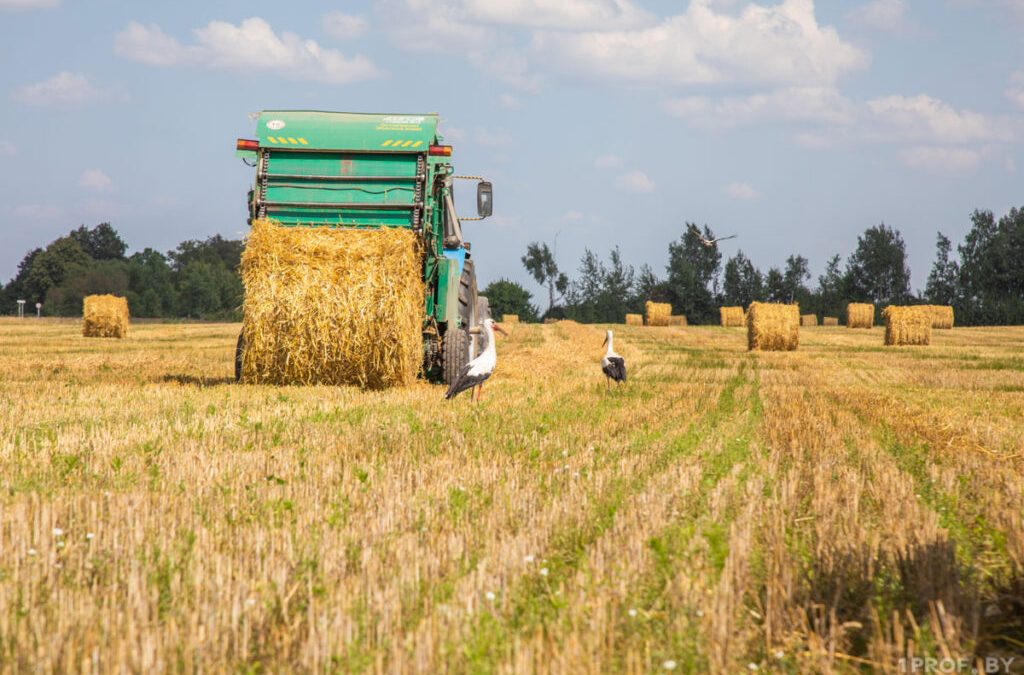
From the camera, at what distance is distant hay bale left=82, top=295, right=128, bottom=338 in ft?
112

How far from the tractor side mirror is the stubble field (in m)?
5.60

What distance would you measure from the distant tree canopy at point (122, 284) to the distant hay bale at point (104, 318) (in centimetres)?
6968

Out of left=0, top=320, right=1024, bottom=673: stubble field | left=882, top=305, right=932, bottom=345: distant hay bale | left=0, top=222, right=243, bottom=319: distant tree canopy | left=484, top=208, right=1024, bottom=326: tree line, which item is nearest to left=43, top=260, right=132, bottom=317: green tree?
left=0, top=222, right=243, bottom=319: distant tree canopy

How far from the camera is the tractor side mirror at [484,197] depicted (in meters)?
15.8

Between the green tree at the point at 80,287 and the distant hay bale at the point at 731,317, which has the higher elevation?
the green tree at the point at 80,287

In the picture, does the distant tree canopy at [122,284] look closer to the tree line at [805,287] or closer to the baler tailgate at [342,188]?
the tree line at [805,287]

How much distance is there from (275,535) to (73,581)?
0.97 meters

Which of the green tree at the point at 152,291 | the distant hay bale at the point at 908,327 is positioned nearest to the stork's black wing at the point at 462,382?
the distant hay bale at the point at 908,327

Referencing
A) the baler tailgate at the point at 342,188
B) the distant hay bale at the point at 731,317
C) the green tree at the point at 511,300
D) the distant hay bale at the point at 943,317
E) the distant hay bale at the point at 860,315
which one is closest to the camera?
the baler tailgate at the point at 342,188

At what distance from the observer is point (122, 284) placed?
116750 mm

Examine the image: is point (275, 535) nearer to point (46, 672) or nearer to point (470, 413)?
point (46, 672)

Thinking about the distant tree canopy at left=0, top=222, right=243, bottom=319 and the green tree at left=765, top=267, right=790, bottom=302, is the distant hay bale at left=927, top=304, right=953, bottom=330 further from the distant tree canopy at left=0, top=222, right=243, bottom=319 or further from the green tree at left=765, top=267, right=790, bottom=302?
the distant tree canopy at left=0, top=222, right=243, bottom=319

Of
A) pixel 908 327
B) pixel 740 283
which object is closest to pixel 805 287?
pixel 740 283

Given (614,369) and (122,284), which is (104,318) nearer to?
(614,369)
